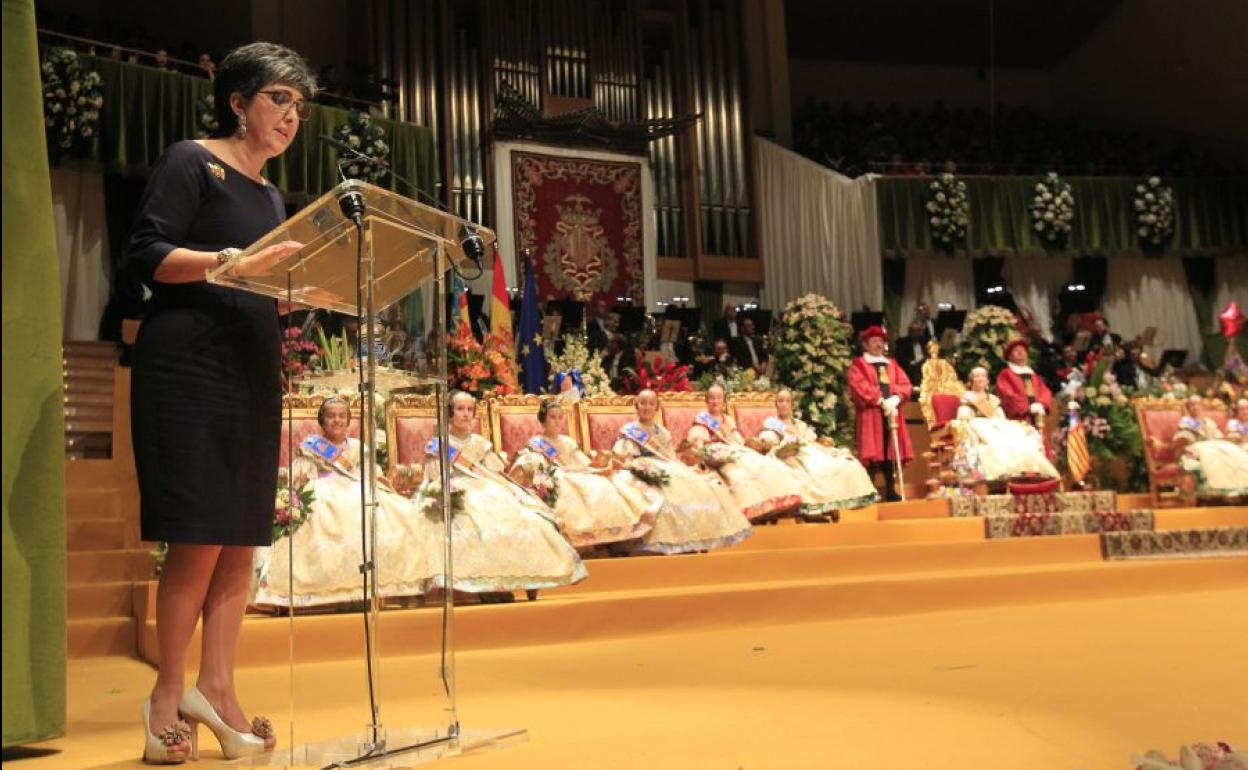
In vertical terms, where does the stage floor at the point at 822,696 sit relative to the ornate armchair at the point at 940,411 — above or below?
below

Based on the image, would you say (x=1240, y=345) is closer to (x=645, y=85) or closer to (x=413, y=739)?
(x=645, y=85)

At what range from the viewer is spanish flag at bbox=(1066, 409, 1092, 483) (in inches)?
415

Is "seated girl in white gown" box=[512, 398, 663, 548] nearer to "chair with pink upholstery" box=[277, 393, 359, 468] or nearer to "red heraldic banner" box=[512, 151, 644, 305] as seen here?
"chair with pink upholstery" box=[277, 393, 359, 468]

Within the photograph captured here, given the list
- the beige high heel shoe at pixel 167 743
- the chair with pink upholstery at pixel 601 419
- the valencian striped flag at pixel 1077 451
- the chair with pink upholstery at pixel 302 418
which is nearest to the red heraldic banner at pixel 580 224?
the valencian striped flag at pixel 1077 451

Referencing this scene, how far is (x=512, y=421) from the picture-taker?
757 cm

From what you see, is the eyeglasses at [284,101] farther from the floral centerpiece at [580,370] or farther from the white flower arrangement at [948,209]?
the white flower arrangement at [948,209]

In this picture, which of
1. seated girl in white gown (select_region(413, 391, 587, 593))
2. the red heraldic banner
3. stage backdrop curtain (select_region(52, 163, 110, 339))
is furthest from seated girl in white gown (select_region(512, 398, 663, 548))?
the red heraldic banner

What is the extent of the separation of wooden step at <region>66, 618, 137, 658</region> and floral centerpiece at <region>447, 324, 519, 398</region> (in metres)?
2.56

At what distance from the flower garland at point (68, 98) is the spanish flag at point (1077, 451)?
7.68 m

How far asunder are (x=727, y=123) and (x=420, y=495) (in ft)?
43.4

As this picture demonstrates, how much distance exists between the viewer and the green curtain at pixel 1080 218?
14.7 meters

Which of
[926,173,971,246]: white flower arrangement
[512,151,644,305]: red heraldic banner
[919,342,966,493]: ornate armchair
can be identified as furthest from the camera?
[926,173,971,246]: white flower arrangement

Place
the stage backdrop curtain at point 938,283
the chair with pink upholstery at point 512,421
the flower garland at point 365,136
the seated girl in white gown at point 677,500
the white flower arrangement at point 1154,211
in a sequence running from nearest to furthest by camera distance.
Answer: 1. the seated girl in white gown at point 677,500
2. the chair with pink upholstery at point 512,421
3. the flower garland at point 365,136
4. the white flower arrangement at point 1154,211
5. the stage backdrop curtain at point 938,283

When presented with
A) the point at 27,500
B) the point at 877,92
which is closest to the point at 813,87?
the point at 877,92
